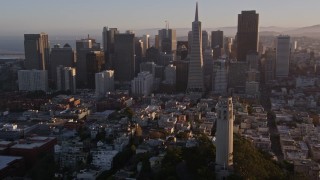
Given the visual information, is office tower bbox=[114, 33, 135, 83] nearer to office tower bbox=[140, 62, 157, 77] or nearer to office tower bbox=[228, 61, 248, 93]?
office tower bbox=[140, 62, 157, 77]

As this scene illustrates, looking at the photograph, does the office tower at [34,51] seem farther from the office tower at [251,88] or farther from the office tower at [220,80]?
the office tower at [251,88]

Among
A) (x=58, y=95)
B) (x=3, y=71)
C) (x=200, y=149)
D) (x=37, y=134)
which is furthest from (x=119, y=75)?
(x=200, y=149)

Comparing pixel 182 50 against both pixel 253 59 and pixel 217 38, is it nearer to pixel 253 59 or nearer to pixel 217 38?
pixel 217 38

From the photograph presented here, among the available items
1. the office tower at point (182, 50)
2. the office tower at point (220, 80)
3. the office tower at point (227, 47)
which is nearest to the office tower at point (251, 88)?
the office tower at point (220, 80)

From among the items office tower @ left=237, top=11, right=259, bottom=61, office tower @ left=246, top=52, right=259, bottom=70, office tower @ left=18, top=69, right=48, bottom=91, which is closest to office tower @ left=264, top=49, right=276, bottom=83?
office tower @ left=246, top=52, right=259, bottom=70

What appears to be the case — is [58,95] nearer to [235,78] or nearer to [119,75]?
[119,75]

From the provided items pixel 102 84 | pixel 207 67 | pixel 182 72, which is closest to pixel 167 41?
pixel 207 67
